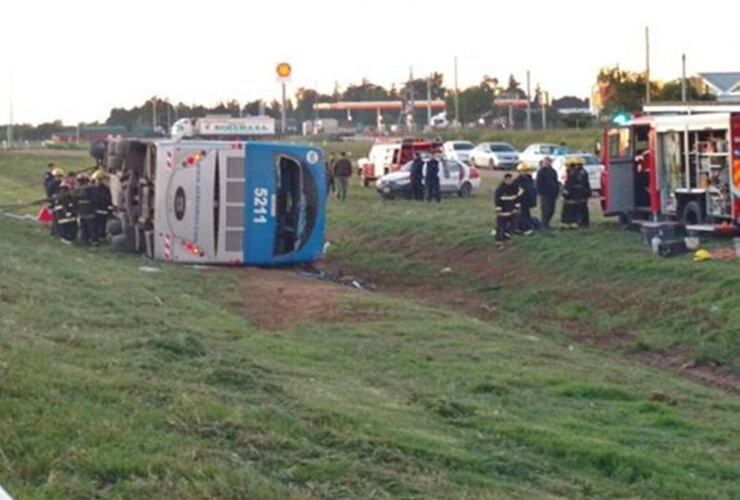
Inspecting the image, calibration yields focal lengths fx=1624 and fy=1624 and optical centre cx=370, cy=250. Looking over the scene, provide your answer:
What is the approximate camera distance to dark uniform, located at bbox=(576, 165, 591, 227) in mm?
33625

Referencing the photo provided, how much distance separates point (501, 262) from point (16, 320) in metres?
17.4

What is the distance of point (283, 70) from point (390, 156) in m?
18.9

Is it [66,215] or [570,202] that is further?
[66,215]

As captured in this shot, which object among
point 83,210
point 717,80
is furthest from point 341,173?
point 717,80

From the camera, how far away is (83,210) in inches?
1340

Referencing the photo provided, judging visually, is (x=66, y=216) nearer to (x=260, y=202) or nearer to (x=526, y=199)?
(x=260, y=202)

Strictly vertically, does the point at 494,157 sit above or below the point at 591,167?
above

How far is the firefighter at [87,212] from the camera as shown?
111ft

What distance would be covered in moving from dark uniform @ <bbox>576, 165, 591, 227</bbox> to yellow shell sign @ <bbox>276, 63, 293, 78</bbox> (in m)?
8.16

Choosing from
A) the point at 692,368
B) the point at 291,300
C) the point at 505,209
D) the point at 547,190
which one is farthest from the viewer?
the point at 547,190

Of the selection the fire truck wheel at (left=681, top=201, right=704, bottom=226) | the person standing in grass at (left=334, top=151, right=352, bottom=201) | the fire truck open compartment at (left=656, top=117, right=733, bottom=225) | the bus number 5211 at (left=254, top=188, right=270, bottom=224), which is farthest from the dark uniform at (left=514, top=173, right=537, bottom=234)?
the person standing in grass at (left=334, top=151, right=352, bottom=201)

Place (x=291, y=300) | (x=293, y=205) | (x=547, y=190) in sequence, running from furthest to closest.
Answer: (x=547, y=190)
(x=293, y=205)
(x=291, y=300)

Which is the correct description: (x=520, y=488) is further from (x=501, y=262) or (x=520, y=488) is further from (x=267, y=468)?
(x=501, y=262)

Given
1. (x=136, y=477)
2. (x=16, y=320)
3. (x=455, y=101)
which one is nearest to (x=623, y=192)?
(x=16, y=320)
